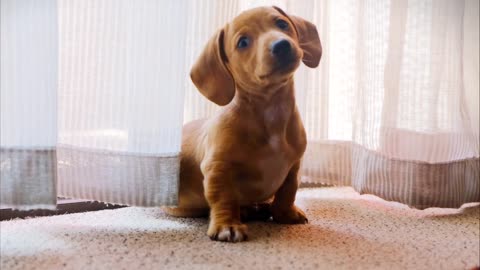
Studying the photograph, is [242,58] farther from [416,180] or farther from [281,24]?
[416,180]

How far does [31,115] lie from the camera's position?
0.96 m

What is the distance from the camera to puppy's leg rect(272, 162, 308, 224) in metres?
1.11

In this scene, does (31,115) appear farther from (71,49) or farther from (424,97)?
(424,97)

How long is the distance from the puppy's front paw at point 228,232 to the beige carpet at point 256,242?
Answer: 0.02 m

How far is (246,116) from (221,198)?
0.18m

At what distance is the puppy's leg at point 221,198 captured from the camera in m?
0.99

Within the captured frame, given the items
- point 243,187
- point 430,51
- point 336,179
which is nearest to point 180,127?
point 243,187

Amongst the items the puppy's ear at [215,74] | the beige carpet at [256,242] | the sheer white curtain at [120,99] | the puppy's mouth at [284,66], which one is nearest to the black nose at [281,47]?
the puppy's mouth at [284,66]

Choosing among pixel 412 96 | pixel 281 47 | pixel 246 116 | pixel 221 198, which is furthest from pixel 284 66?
pixel 412 96

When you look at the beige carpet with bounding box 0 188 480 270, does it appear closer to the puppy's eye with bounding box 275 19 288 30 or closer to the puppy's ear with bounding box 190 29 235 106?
the puppy's ear with bounding box 190 29 235 106

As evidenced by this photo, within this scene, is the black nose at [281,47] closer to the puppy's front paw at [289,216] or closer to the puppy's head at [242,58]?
the puppy's head at [242,58]

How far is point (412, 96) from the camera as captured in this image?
1257mm

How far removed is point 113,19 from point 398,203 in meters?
0.84

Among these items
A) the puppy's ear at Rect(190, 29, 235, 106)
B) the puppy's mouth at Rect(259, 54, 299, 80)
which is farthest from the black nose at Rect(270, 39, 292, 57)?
the puppy's ear at Rect(190, 29, 235, 106)
